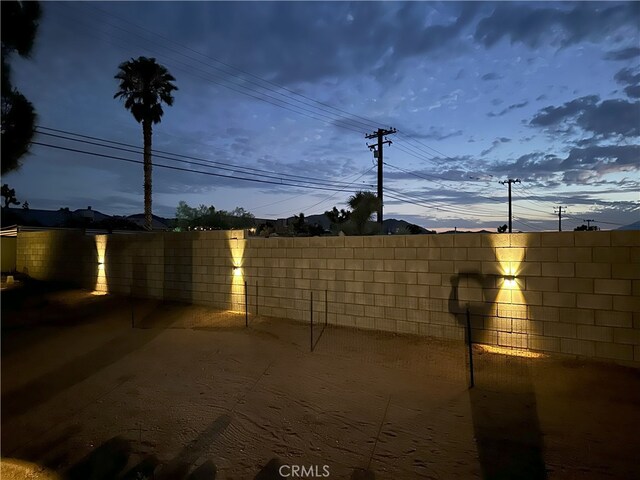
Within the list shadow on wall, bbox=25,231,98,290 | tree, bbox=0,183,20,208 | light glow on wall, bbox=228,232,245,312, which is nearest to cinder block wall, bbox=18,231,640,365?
light glow on wall, bbox=228,232,245,312

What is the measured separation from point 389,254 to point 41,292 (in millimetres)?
13404

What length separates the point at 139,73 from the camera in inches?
757

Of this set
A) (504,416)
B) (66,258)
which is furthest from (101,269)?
(504,416)

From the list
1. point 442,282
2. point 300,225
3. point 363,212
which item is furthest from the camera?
point 300,225

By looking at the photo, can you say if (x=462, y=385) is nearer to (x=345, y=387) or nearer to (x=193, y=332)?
(x=345, y=387)

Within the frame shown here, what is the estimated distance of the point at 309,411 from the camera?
4727 mm

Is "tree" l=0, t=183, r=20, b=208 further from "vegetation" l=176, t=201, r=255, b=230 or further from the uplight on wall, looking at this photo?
the uplight on wall

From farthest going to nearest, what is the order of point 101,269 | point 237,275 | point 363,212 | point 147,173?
point 147,173 < point 363,212 < point 101,269 < point 237,275

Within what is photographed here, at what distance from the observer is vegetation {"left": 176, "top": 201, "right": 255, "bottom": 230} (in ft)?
92.5

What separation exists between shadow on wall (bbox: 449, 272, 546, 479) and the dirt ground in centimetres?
2

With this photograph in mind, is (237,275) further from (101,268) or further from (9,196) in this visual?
(9,196)

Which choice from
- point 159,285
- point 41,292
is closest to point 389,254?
point 159,285

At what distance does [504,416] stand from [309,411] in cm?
227

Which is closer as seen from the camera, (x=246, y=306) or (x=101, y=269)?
(x=246, y=306)
